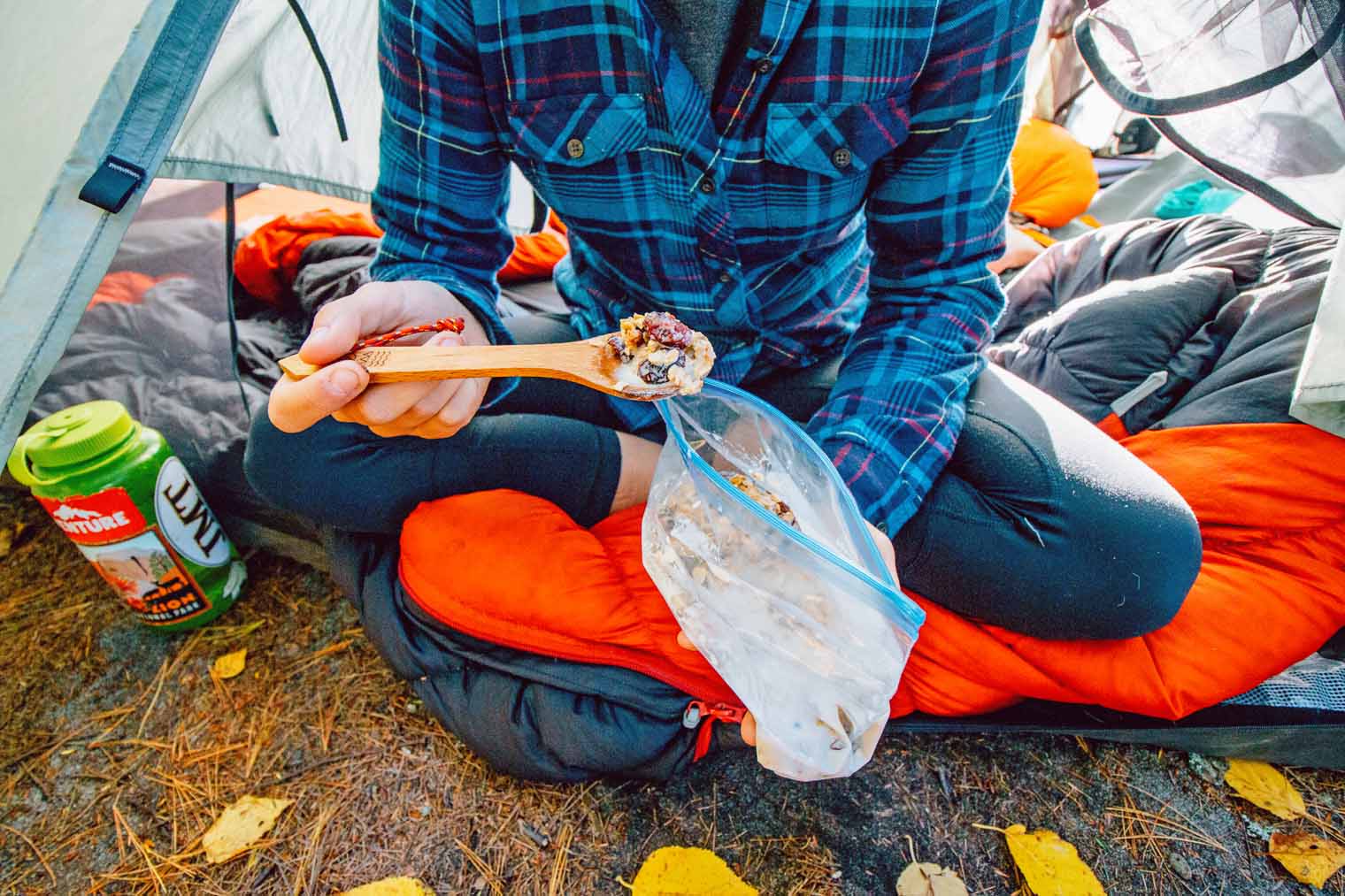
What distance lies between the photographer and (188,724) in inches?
42.1

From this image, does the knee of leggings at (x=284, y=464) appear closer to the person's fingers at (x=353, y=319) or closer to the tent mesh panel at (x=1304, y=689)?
the person's fingers at (x=353, y=319)

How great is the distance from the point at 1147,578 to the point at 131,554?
1.40m

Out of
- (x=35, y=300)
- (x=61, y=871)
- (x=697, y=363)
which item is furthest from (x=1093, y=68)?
(x=61, y=871)

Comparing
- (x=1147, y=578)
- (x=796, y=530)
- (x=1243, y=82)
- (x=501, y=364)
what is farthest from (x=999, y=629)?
(x=1243, y=82)

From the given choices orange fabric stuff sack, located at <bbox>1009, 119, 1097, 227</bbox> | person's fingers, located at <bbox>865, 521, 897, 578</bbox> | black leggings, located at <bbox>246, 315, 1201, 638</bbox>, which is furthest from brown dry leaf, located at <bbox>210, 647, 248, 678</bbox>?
orange fabric stuff sack, located at <bbox>1009, 119, 1097, 227</bbox>

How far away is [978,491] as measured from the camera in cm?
93

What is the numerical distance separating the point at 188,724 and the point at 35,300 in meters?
0.65

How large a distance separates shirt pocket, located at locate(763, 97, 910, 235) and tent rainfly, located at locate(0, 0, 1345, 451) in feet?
2.14

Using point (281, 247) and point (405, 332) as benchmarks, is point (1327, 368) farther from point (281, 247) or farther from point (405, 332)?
point (281, 247)

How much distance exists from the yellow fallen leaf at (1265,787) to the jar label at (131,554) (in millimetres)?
1576

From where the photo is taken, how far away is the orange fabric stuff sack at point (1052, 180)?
6.79 feet

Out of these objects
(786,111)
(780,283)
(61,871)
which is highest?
(786,111)

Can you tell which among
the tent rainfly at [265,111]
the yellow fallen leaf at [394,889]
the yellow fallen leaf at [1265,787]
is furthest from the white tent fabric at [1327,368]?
the yellow fallen leaf at [394,889]

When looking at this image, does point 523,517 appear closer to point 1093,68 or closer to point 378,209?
point 378,209
